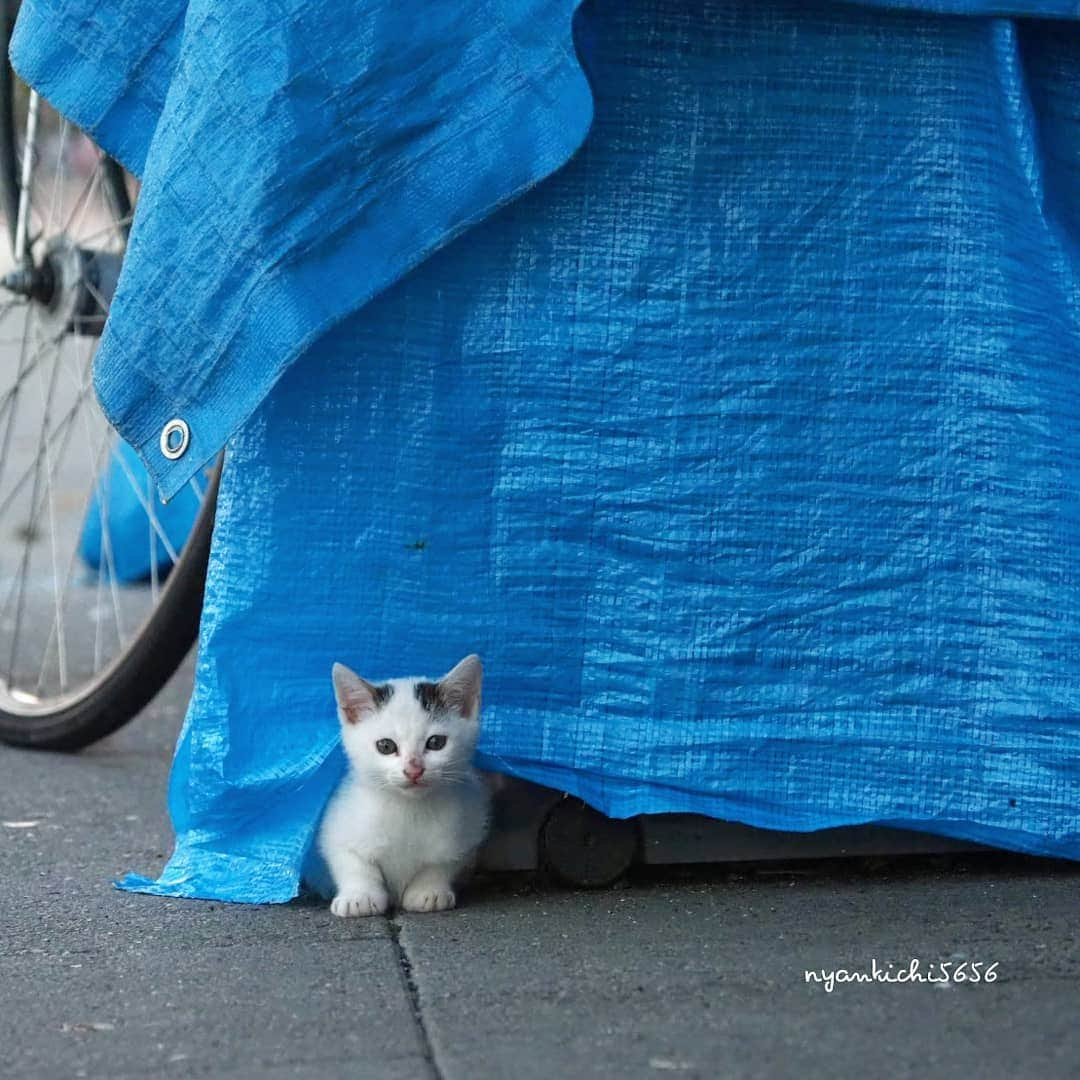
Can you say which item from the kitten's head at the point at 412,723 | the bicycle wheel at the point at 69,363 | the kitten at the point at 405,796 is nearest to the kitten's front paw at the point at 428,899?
the kitten at the point at 405,796

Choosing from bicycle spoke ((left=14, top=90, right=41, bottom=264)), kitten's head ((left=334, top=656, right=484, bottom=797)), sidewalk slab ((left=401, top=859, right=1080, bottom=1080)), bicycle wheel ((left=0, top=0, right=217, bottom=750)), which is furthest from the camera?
bicycle spoke ((left=14, top=90, right=41, bottom=264))

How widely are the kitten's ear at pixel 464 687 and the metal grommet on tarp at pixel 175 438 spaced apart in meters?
0.45

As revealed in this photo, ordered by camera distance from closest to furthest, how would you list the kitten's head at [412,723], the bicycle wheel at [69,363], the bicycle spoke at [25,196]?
1. the kitten's head at [412,723]
2. the bicycle wheel at [69,363]
3. the bicycle spoke at [25,196]

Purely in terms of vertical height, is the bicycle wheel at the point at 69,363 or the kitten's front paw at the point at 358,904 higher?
the bicycle wheel at the point at 69,363

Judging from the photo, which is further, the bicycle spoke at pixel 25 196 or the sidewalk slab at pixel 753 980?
the bicycle spoke at pixel 25 196

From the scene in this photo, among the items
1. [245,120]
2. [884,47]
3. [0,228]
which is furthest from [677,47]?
[0,228]

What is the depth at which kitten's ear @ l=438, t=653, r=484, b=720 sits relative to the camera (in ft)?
7.14

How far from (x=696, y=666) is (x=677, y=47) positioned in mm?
814

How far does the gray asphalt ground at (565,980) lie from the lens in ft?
5.48

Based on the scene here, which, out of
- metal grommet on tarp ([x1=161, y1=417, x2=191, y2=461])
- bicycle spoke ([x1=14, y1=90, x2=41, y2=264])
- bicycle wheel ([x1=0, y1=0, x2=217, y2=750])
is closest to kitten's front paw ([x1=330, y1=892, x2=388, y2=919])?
metal grommet on tarp ([x1=161, y1=417, x2=191, y2=461])

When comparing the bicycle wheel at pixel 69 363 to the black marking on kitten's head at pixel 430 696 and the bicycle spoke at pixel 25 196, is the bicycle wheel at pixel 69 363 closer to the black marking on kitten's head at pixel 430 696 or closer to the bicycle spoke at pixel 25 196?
the bicycle spoke at pixel 25 196

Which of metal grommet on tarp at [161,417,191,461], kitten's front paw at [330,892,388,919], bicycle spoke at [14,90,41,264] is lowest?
kitten's front paw at [330,892,388,919]

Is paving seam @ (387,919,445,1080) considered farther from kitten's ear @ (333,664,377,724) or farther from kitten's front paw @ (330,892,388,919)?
kitten's ear @ (333,664,377,724)

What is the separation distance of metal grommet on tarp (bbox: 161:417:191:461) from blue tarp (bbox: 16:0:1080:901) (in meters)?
0.02
